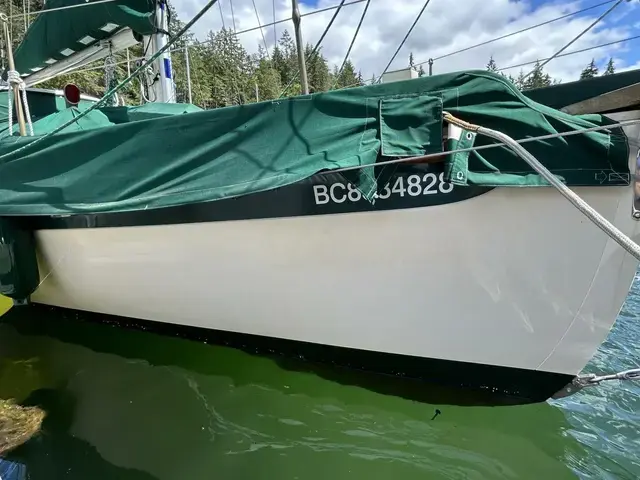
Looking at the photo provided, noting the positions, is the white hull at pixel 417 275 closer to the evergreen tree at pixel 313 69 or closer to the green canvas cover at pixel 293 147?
the green canvas cover at pixel 293 147

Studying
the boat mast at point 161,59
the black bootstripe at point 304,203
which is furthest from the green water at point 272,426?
the boat mast at point 161,59

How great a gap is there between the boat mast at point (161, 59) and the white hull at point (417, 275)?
2293 millimetres

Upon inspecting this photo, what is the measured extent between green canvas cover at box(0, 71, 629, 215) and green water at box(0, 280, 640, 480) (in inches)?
54.1

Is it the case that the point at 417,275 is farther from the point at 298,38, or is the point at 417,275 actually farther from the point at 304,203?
the point at 298,38

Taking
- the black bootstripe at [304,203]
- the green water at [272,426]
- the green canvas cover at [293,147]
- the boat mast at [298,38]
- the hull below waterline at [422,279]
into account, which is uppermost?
the boat mast at [298,38]

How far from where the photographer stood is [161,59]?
Answer: 4.81 metres

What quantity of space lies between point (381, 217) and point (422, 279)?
1.48 ft

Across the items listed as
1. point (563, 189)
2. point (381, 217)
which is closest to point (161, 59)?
point (381, 217)

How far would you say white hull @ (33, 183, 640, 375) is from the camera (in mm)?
2416

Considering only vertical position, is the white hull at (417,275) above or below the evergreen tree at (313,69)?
below

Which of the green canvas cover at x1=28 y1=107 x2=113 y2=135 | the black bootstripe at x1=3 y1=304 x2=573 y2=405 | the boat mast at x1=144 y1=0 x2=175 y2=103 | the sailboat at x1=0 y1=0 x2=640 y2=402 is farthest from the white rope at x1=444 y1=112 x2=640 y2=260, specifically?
the green canvas cover at x1=28 y1=107 x2=113 y2=135

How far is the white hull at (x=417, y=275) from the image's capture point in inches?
95.1

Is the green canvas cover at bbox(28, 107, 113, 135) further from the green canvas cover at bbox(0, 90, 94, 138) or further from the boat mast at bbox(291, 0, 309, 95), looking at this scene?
the boat mast at bbox(291, 0, 309, 95)

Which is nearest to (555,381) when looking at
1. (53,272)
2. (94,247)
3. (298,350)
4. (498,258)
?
(498,258)
